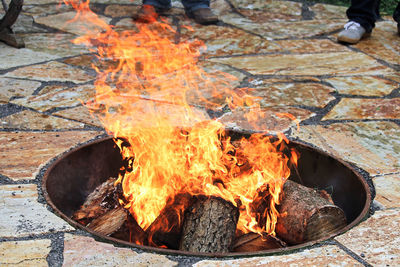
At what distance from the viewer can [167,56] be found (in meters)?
4.25

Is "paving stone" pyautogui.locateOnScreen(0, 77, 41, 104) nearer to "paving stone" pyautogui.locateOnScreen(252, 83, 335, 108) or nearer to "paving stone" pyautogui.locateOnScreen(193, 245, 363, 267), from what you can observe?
"paving stone" pyautogui.locateOnScreen(252, 83, 335, 108)

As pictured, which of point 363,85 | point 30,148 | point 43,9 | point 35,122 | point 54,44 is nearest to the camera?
point 30,148

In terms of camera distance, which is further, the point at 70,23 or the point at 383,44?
the point at 70,23

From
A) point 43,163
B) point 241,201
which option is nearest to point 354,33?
point 241,201

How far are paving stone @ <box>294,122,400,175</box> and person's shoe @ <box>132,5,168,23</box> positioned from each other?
3136mm

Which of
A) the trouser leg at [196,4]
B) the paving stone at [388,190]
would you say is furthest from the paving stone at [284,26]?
the paving stone at [388,190]

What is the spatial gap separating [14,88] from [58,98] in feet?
1.26

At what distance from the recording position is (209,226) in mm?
1963

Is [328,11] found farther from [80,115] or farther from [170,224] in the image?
[170,224]

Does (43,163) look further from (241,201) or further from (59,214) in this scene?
(241,201)

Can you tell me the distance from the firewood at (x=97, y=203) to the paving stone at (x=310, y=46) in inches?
111

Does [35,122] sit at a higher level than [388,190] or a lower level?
lower

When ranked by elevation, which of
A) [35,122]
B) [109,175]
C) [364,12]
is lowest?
[109,175]

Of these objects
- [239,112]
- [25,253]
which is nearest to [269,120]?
[239,112]
